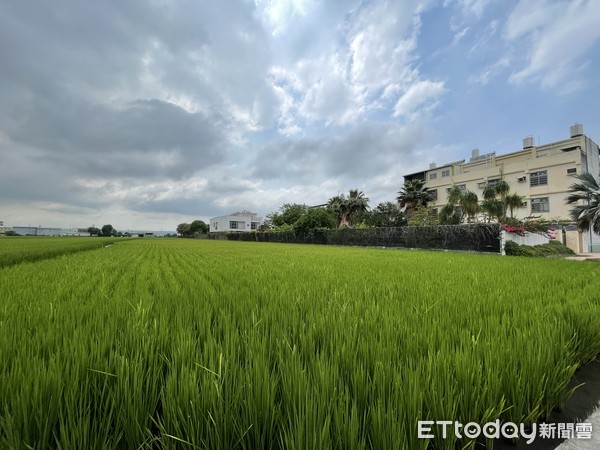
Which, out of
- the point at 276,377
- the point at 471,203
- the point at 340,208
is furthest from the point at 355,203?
the point at 276,377

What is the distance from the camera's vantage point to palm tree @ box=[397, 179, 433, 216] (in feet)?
126

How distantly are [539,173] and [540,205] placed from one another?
3.39 metres

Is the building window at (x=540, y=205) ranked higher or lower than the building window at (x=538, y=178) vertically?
lower

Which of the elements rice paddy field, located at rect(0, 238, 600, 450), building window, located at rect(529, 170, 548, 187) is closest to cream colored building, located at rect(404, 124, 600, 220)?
building window, located at rect(529, 170, 548, 187)

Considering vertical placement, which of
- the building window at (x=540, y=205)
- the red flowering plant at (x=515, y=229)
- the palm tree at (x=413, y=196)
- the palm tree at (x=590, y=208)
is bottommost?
the red flowering plant at (x=515, y=229)

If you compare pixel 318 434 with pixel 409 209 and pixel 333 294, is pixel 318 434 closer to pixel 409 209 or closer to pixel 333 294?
pixel 333 294

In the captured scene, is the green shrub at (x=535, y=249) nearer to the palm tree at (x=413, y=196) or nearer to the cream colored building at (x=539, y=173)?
the cream colored building at (x=539, y=173)

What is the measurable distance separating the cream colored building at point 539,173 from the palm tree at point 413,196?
3290 mm

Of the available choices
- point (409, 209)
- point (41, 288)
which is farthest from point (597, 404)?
point (409, 209)

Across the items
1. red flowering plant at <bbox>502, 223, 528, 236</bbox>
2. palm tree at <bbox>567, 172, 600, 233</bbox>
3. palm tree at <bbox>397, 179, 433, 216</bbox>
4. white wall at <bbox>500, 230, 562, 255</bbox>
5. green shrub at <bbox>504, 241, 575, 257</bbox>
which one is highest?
palm tree at <bbox>397, 179, 433, 216</bbox>

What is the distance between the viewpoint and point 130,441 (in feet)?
3.28

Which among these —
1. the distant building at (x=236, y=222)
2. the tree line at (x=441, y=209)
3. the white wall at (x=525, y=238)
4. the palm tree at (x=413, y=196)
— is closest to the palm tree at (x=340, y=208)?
the tree line at (x=441, y=209)

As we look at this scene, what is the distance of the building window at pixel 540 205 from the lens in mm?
29047

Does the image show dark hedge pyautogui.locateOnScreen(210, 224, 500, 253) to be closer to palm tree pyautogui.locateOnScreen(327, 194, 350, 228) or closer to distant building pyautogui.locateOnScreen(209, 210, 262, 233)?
palm tree pyautogui.locateOnScreen(327, 194, 350, 228)
